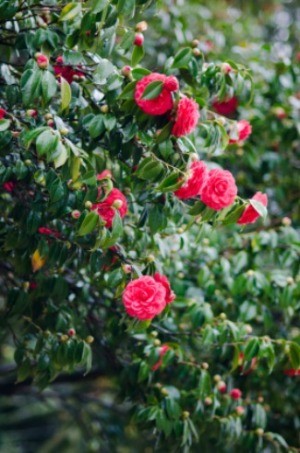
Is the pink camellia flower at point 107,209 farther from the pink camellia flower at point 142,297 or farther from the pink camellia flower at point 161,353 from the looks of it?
the pink camellia flower at point 161,353

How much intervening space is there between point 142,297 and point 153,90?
613 millimetres

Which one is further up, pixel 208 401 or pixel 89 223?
pixel 89 223

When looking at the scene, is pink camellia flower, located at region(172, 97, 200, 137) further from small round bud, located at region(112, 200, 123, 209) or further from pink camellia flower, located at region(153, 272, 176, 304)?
pink camellia flower, located at region(153, 272, 176, 304)

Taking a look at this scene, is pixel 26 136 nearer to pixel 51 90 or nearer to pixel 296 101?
pixel 51 90

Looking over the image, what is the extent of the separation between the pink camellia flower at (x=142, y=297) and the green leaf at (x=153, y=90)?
544mm

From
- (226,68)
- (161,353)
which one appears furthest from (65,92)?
(161,353)

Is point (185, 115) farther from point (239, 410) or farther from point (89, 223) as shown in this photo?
point (239, 410)

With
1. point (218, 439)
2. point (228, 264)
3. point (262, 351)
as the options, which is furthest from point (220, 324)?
point (218, 439)

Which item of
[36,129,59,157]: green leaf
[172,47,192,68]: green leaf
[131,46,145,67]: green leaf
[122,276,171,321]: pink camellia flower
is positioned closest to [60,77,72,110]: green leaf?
[36,129,59,157]: green leaf

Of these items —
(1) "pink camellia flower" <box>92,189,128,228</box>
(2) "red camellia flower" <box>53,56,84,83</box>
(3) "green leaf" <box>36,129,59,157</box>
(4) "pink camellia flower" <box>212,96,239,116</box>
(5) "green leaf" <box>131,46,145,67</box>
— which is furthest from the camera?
(4) "pink camellia flower" <box>212,96,239,116</box>

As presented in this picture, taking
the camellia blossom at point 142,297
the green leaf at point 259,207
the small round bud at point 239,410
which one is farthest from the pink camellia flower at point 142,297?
Result: the small round bud at point 239,410

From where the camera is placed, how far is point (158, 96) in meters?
1.77

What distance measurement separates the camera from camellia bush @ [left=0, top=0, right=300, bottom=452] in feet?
5.92

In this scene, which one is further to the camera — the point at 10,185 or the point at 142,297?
the point at 10,185
